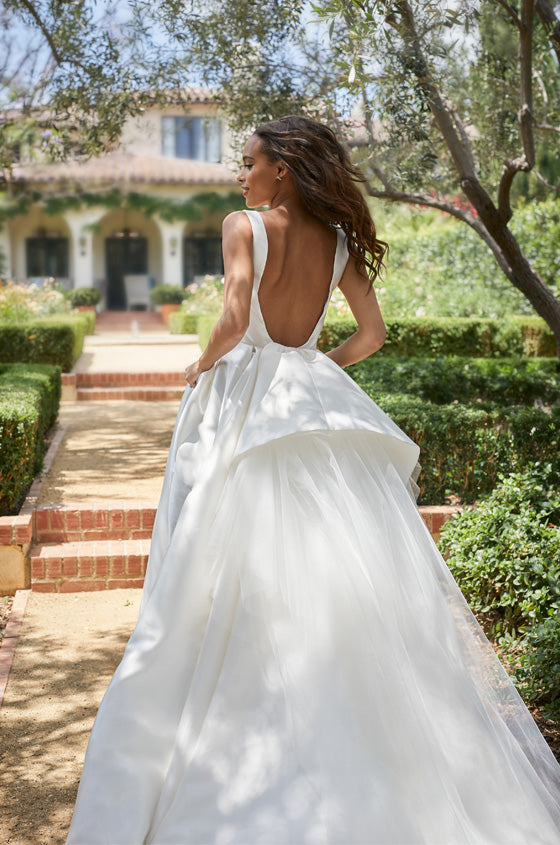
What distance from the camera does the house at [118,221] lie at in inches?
997

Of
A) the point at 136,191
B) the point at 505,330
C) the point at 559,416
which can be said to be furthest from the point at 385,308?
the point at 136,191

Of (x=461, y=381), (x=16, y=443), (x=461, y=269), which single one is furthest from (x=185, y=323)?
(x=16, y=443)

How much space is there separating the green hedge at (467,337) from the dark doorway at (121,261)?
55.0 feet

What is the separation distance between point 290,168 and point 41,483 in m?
4.03

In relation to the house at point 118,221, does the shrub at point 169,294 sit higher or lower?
lower

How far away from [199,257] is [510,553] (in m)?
24.4

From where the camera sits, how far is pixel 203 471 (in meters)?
2.36

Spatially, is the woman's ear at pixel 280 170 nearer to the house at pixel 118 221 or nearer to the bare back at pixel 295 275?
the bare back at pixel 295 275

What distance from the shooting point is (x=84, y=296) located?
23.6 m

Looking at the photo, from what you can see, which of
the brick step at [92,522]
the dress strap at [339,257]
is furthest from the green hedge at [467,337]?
the dress strap at [339,257]

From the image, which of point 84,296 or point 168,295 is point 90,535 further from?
point 168,295

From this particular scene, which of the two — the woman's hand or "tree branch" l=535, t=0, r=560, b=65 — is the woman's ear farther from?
"tree branch" l=535, t=0, r=560, b=65

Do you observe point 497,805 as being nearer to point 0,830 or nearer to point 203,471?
point 203,471

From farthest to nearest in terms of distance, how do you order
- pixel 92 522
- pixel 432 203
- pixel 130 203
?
pixel 130 203 → pixel 432 203 → pixel 92 522
